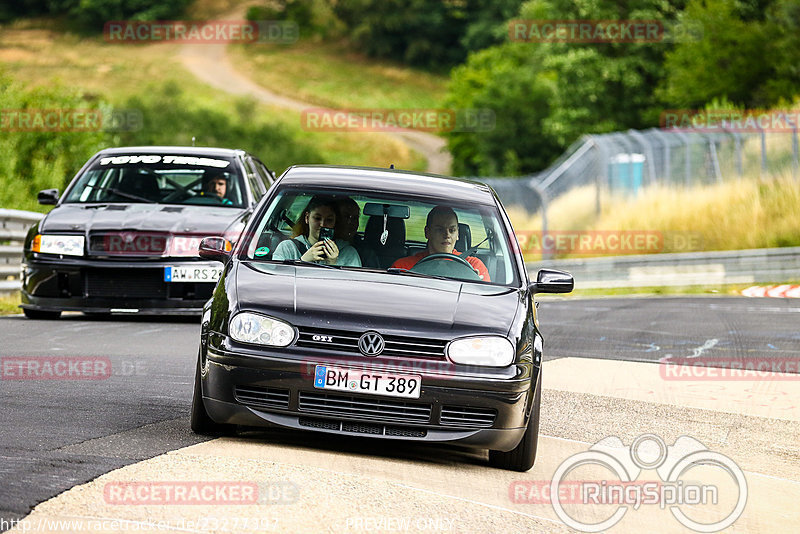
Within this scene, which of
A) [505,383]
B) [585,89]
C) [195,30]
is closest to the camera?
[505,383]

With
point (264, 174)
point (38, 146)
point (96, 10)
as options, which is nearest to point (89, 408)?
point (264, 174)

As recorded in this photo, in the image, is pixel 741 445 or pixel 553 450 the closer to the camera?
pixel 553 450

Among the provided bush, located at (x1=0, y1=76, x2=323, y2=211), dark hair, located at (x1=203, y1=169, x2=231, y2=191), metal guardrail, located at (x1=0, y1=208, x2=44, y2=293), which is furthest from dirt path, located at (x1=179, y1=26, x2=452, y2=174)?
dark hair, located at (x1=203, y1=169, x2=231, y2=191)

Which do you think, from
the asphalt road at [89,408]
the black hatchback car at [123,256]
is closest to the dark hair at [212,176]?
the black hatchback car at [123,256]

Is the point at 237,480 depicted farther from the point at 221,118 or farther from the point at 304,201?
the point at 221,118

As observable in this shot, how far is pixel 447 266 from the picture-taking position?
302 inches

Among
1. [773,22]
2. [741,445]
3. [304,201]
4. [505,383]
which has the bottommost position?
[741,445]

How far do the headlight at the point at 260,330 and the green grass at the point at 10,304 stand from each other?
9.17 meters

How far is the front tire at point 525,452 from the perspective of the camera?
6930mm

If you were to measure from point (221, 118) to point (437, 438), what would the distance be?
7525 centimetres

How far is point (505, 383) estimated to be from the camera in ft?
21.8

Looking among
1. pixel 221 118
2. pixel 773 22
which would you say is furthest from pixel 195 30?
pixel 773 22

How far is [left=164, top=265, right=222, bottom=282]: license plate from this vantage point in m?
12.8

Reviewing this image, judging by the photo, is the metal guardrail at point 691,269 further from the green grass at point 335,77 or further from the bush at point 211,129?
the green grass at point 335,77
